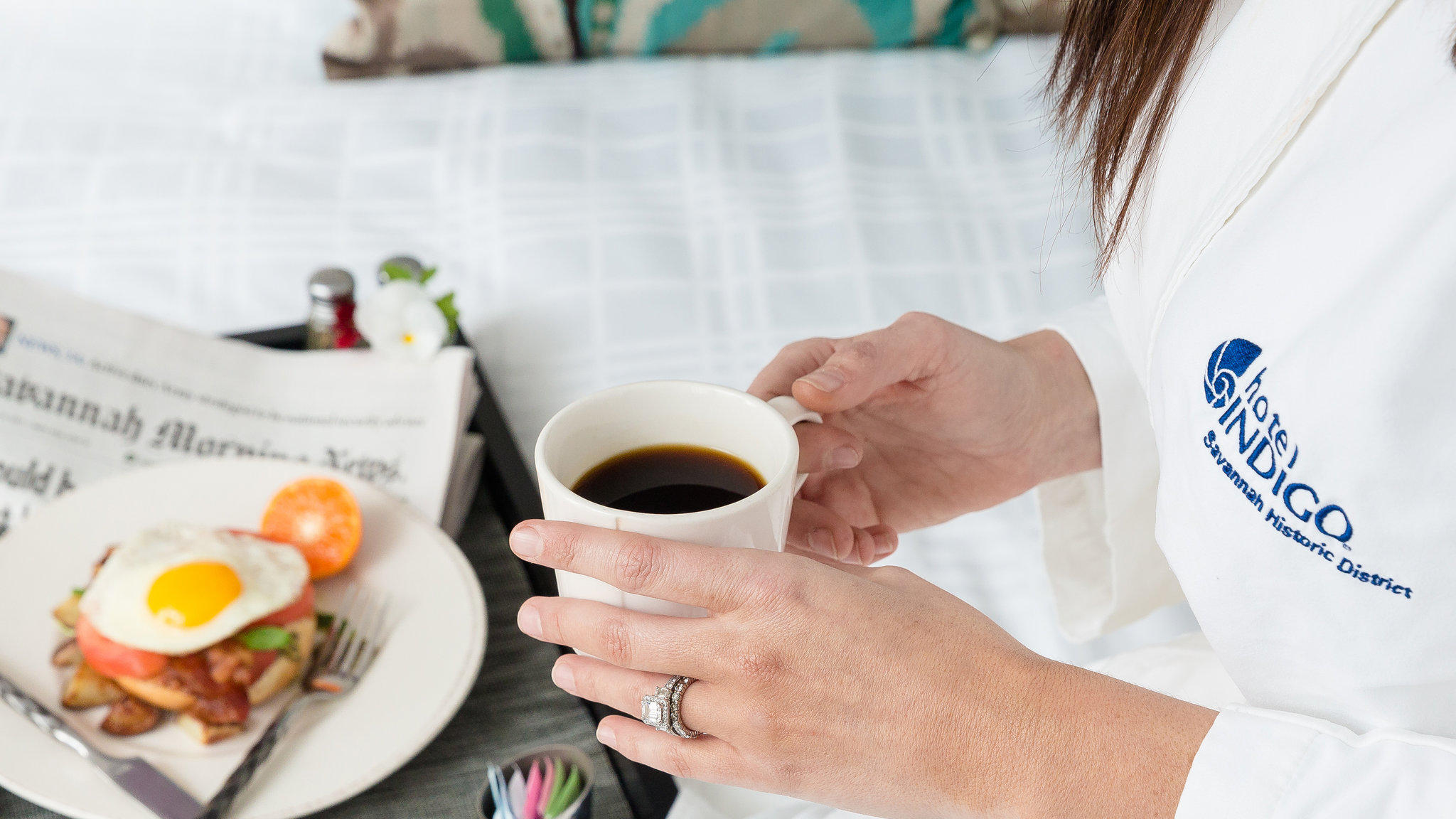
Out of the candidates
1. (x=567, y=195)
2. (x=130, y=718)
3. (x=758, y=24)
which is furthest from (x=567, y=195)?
(x=130, y=718)

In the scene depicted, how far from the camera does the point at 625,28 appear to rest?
157 cm

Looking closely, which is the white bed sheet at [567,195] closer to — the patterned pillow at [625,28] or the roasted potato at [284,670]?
the patterned pillow at [625,28]

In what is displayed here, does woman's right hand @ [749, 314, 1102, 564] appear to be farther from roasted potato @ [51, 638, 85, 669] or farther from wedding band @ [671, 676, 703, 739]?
roasted potato @ [51, 638, 85, 669]

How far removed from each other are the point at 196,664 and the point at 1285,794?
632 mm

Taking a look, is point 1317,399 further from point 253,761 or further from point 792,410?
point 253,761

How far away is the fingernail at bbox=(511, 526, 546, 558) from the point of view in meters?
0.49

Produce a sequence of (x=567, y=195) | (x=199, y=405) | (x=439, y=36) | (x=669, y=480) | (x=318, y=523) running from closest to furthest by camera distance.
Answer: (x=669, y=480)
(x=318, y=523)
(x=199, y=405)
(x=567, y=195)
(x=439, y=36)

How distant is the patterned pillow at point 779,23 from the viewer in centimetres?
155

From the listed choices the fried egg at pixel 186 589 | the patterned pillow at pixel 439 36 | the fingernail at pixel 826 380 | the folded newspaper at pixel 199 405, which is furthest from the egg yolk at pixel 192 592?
the patterned pillow at pixel 439 36

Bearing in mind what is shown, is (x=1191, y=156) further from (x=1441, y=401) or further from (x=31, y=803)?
(x=31, y=803)

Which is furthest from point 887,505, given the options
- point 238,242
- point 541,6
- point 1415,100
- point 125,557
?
point 541,6

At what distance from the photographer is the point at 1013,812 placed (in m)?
0.49

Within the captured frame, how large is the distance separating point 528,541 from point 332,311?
591mm

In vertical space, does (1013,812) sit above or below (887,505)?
above
